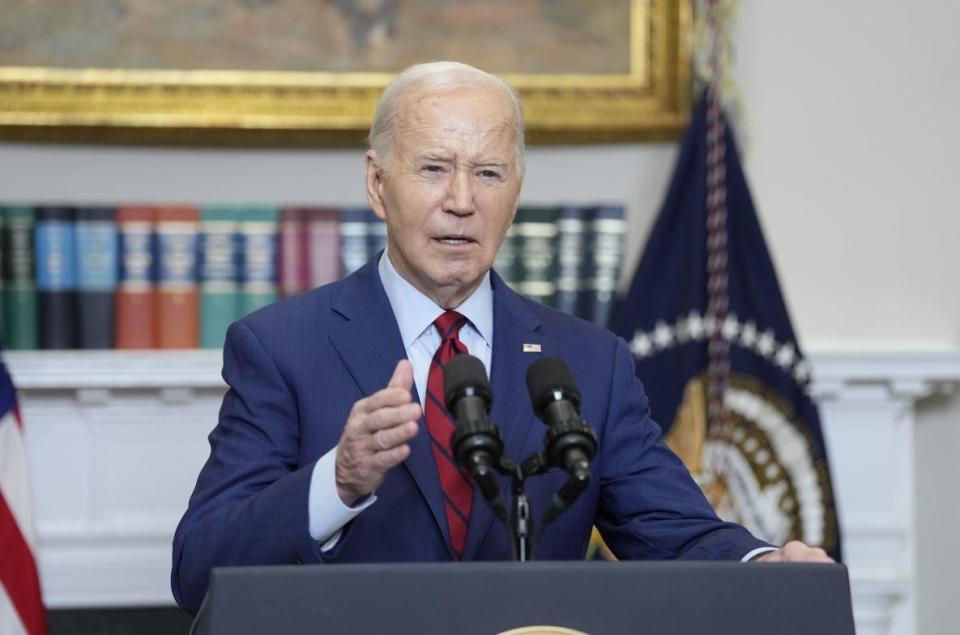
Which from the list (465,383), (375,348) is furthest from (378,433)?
(375,348)

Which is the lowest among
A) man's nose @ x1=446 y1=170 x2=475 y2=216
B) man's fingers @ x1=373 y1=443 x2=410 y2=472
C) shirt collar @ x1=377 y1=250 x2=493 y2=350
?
man's fingers @ x1=373 y1=443 x2=410 y2=472

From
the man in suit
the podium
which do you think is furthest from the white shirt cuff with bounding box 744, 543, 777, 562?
the podium

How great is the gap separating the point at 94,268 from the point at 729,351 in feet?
6.55

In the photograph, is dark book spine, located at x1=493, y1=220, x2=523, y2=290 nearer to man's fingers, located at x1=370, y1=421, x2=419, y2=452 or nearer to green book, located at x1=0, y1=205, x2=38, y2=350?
green book, located at x1=0, y1=205, x2=38, y2=350

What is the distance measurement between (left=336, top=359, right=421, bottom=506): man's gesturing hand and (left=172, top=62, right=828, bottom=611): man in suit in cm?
23

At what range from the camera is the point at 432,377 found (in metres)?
2.36

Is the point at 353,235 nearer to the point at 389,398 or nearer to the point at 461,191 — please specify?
the point at 461,191

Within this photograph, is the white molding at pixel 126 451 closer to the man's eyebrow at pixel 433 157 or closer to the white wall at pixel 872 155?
the white wall at pixel 872 155

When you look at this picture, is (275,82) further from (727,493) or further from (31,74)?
(727,493)

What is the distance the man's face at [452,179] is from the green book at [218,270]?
6.84 ft

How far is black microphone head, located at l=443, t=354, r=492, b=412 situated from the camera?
1.77 metres

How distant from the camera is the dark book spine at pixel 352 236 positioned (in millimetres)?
4441

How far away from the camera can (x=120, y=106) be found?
14.8 feet

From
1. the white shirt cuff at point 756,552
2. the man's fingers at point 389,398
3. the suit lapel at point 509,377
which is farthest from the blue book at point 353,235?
the man's fingers at point 389,398
